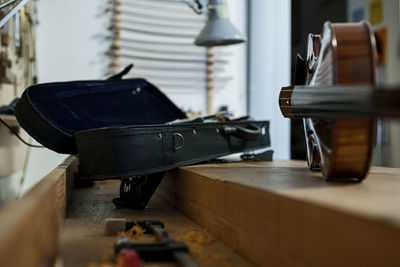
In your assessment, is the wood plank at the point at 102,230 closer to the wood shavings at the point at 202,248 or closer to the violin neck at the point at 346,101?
the wood shavings at the point at 202,248

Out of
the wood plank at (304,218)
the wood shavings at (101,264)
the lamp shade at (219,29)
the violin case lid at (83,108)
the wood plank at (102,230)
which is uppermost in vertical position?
the lamp shade at (219,29)

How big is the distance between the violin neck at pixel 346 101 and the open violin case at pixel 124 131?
14.8 inches

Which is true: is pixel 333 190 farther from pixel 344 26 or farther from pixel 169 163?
pixel 169 163

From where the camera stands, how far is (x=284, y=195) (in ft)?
1.91

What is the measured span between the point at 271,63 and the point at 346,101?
3.37 m

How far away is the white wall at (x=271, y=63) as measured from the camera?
3.77 m

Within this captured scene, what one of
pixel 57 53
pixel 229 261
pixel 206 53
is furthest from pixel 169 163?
pixel 206 53

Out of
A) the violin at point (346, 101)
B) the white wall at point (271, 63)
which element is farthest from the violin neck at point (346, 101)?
the white wall at point (271, 63)

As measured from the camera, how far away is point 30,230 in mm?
505

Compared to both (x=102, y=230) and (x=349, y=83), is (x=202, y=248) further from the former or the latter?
(x=349, y=83)

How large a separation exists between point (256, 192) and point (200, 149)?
0.62 metres

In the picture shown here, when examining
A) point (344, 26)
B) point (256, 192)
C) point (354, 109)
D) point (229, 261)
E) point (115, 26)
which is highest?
point (115, 26)

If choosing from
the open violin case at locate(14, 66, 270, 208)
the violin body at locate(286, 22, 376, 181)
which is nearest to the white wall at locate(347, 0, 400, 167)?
the open violin case at locate(14, 66, 270, 208)

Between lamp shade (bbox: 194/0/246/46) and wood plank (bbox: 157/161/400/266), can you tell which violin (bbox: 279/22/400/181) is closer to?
wood plank (bbox: 157/161/400/266)
